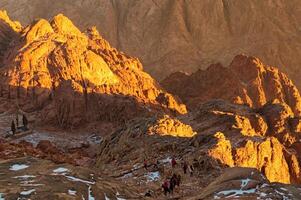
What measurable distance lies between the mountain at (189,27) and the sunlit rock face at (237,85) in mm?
29605

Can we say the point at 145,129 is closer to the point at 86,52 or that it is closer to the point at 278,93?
the point at 86,52

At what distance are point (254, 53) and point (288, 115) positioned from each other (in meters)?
69.7

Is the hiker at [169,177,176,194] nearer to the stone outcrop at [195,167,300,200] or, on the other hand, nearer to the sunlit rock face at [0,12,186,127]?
the stone outcrop at [195,167,300,200]

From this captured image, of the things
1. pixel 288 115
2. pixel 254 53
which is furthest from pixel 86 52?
pixel 254 53

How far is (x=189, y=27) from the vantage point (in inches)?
6073

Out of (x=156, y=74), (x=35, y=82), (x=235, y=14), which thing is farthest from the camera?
(x=235, y=14)

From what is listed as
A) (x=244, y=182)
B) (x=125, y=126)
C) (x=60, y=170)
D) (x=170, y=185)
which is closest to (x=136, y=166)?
(x=170, y=185)

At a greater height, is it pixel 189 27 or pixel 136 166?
pixel 189 27

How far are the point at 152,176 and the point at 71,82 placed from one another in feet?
125

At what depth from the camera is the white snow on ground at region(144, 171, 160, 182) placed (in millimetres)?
41213

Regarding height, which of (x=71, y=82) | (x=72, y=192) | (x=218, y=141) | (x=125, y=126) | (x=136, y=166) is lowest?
(x=72, y=192)

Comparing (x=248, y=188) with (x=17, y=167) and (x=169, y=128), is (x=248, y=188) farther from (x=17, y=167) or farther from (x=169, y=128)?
(x=169, y=128)

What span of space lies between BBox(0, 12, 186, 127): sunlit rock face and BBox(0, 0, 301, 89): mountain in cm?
5141

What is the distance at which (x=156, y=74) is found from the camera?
13750cm
